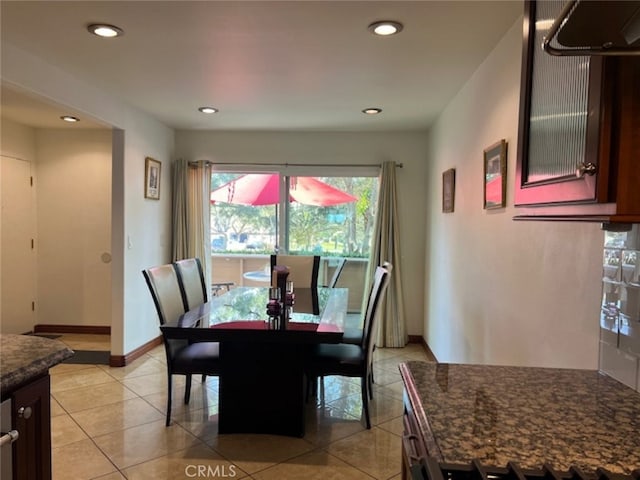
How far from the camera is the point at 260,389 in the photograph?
265cm

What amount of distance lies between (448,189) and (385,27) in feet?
5.63

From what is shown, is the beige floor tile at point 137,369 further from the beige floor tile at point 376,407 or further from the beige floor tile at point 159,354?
the beige floor tile at point 376,407

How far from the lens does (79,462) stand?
2354 mm

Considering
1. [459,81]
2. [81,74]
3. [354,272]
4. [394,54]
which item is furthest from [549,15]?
[354,272]

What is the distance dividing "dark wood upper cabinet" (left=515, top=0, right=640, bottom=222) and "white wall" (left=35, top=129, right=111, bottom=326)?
477 cm

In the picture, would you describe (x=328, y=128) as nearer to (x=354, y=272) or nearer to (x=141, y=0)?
(x=354, y=272)

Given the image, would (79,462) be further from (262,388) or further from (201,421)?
(262,388)

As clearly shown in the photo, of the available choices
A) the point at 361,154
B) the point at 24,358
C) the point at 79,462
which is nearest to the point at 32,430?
the point at 24,358

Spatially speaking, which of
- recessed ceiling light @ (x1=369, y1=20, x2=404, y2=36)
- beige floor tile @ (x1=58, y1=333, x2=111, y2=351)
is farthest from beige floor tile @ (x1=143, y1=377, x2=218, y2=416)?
recessed ceiling light @ (x1=369, y1=20, x2=404, y2=36)

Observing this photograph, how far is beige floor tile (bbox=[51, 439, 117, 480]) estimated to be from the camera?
2.24 m

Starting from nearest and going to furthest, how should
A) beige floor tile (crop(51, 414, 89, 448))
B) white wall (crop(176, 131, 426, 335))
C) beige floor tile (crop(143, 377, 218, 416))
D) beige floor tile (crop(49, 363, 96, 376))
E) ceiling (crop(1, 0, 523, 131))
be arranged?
1. ceiling (crop(1, 0, 523, 131))
2. beige floor tile (crop(51, 414, 89, 448))
3. beige floor tile (crop(143, 377, 218, 416))
4. beige floor tile (crop(49, 363, 96, 376))
5. white wall (crop(176, 131, 426, 335))

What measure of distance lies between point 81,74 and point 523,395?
11.2 feet

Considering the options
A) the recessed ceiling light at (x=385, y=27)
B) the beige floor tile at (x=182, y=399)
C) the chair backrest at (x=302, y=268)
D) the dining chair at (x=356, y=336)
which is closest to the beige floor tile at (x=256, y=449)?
the beige floor tile at (x=182, y=399)

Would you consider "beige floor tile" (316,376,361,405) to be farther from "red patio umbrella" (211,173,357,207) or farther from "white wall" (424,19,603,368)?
"red patio umbrella" (211,173,357,207)
